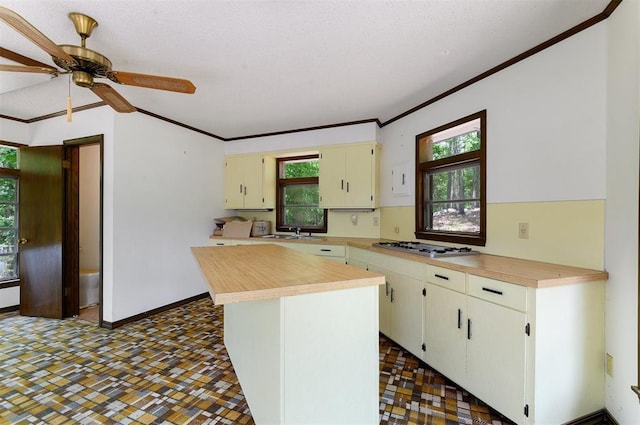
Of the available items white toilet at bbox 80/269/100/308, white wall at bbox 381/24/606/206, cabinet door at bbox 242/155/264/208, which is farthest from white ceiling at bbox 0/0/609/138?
white toilet at bbox 80/269/100/308

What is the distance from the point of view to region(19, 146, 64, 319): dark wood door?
3.46 metres

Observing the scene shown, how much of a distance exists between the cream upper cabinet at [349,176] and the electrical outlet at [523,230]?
1.73m

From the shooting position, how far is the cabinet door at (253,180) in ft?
14.6

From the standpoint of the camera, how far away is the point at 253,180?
4504mm

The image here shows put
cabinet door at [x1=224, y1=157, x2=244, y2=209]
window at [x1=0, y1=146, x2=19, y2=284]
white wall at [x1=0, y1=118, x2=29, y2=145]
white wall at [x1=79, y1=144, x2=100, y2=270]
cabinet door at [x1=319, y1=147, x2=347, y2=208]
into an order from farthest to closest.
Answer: cabinet door at [x1=224, y1=157, x2=244, y2=209] < white wall at [x1=79, y1=144, x2=100, y2=270] < cabinet door at [x1=319, y1=147, x2=347, y2=208] < window at [x1=0, y1=146, x2=19, y2=284] < white wall at [x1=0, y1=118, x2=29, y2=145]

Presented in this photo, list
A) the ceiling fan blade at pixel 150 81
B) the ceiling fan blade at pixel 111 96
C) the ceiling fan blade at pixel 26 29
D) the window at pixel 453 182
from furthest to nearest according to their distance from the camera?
the window at pixel 453 182 → the ceiling fan blade at pixel 111 96 → the ceiling fan blade at pixel 150 81 → the ceiling fan blade at pixel 26 29

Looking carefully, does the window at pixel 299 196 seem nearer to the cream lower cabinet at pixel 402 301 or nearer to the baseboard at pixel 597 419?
the cream lower cabinet at pixel 402 301

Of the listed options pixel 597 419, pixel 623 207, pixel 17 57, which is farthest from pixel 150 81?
pixel 597 419

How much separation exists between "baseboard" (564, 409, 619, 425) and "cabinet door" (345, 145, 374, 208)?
2543mm

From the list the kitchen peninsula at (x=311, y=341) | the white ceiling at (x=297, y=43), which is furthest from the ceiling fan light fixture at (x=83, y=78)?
the kitchen peninsula at (x=311, y=341)

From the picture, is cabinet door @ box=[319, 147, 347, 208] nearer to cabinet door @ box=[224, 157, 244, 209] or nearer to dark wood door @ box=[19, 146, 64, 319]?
cabinet door @ box=[224, 157, 244, 209]

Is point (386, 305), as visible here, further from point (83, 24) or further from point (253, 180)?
point (83, 24)

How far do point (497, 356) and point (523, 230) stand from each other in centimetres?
95

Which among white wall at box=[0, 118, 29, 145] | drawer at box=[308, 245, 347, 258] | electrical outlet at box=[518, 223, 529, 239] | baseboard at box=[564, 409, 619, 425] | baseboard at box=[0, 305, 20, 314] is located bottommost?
baseboard at box=[0, 305, 20, 314]
